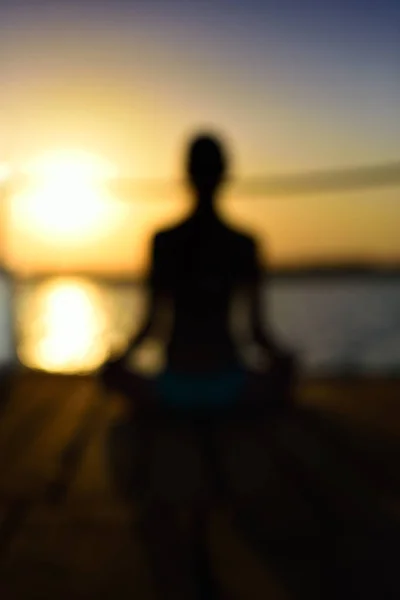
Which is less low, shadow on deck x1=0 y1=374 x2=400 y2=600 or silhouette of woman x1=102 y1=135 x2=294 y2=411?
silhouette of woman x1=102 y1=135 x2=294 y2=411

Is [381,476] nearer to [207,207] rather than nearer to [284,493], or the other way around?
[284,493]

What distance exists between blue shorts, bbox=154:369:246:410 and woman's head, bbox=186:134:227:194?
17.9 inches

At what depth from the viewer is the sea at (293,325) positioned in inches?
120

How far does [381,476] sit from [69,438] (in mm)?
754

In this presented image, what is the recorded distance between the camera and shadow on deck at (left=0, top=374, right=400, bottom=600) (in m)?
1.18

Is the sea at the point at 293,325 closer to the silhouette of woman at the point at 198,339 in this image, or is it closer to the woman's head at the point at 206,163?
the silhouette of woman at the point at 198,339

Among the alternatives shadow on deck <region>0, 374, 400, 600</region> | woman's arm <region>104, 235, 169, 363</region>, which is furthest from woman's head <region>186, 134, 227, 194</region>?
shadow on deck <region>0, 374, 400, 600</region>

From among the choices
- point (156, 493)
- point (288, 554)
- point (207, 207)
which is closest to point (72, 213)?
point (207, 207)

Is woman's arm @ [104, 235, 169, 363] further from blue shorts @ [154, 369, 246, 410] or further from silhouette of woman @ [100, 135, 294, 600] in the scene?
blue shorts @ [154, 369, 246, 410]

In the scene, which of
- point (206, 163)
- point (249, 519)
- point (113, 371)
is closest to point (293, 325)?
point (113, 371)

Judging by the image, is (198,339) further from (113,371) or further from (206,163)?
(206,163)

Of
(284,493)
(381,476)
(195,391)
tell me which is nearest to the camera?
(284,493)

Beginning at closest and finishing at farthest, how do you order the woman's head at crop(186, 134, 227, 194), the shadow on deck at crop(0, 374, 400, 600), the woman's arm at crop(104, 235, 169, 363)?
the shadow on deck at crop(0, 374, 400, 600)
the woman's head at crop(186, 134, 227, 194)
the woman's arm at crop(104, 235, 169, 363)

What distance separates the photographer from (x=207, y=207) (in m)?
2.01
